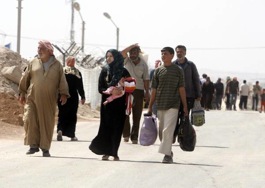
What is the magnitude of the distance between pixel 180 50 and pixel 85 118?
39.5 ft

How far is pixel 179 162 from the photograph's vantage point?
40.8ft

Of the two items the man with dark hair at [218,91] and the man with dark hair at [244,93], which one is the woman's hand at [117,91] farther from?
the man with dark hair at [244,93]

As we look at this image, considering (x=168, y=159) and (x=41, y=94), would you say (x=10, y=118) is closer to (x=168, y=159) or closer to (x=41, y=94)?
(x=41, y=94)

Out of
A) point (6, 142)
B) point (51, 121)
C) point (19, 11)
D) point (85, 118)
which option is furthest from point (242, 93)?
point (51, 121)

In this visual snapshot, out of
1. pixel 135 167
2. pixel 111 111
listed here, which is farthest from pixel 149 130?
pixel 135 167

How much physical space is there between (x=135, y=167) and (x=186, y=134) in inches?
71.0

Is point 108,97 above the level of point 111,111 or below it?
above

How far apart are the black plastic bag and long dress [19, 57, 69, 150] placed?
5.78 feet

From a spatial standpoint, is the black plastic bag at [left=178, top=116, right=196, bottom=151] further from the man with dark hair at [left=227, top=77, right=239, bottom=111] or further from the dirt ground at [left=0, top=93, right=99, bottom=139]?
the man with dark hair at [left=227, top=77, right=239, bottom=111]

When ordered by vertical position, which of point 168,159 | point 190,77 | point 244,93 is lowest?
point 244,93

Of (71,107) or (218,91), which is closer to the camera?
(71,107)

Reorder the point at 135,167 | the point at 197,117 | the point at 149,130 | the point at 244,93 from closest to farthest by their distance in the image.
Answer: the point at 135,167 → the point at 149,130 → the point at 197,117 → the point at 244,93

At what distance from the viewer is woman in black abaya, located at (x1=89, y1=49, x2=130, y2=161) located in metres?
12.7

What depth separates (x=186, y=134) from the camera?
42.2ft
